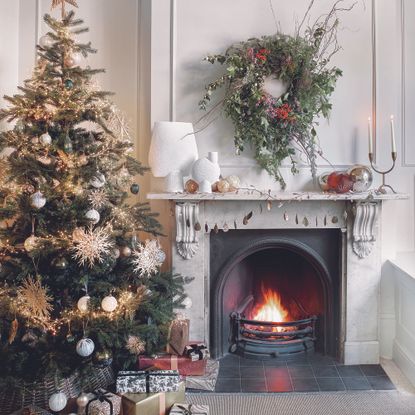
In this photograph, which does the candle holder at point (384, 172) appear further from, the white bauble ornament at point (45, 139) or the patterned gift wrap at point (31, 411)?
the patterned gift wrap at point (31, 411)

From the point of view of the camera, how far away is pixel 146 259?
239 centimetres

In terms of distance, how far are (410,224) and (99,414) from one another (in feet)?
6.94

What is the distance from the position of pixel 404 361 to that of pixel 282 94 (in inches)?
66.6

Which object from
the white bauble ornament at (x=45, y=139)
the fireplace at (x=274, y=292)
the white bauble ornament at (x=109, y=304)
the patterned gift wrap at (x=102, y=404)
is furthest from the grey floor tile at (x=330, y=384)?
the white bauble ornament at (x=45, y=139)

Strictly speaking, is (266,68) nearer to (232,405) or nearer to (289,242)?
(289,242)

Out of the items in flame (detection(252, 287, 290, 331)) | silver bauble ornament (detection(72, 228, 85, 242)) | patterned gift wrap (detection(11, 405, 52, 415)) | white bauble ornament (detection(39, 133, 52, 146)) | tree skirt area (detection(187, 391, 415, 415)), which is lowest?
tree skirt area (detection(187, 391, 415, 415))

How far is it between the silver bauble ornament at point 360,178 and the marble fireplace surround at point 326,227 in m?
0.08

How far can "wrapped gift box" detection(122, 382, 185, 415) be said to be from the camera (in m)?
2.13

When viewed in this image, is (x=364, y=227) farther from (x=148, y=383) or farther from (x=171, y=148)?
(x=148, y=383)

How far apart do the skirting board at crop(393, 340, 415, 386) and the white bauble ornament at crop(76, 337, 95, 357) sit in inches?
68.8

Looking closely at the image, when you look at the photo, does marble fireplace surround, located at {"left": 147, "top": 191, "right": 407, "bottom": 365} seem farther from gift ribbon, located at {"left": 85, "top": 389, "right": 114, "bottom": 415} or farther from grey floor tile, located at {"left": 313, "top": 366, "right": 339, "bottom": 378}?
gift ribbon, located at {"left": 85, "top": 389, "right": 114, "bottom": 415}

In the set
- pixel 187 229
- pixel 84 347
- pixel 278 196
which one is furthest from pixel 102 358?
pixel 278 196

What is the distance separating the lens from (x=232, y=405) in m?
2.44

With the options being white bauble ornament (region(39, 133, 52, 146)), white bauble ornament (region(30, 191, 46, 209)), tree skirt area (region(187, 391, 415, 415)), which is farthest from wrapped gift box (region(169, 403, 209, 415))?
white bauble ornament (region(39, 133, 52, 146))
